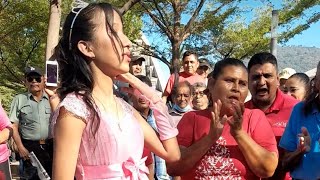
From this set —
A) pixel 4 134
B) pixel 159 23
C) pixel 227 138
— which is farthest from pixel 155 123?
pixel 159 23

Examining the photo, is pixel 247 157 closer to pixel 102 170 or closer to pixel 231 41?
pixel 102 170

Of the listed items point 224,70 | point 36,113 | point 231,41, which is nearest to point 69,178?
point 224,70

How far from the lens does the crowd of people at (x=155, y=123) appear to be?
1.94 metres

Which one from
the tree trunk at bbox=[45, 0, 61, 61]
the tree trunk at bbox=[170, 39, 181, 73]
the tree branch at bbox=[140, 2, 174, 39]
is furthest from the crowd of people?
the tree branch at bbox=[140, 2, 174, 39]

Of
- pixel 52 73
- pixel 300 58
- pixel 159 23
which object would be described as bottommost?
pixel 52 73

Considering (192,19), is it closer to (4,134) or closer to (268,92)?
(4,134)

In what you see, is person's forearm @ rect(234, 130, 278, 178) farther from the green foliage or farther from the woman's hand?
the green foliage

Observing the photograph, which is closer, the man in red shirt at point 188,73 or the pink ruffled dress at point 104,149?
the pink ruffled dress at point 104,149

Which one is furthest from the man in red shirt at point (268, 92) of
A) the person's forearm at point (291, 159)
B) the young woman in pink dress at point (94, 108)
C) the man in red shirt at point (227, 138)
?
the young woman in pink dress at point (94, 108)

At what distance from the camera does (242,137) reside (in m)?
2.80

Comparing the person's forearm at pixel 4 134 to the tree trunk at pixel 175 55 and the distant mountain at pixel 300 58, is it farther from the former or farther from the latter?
the distant mountain at pixel 300 58

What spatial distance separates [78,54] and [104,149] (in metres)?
0.40

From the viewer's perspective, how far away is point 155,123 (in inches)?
111

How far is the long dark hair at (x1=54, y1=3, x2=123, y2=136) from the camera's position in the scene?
6.63ft
